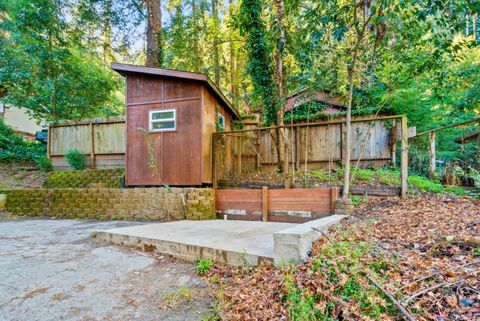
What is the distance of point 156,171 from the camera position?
6.33 meters

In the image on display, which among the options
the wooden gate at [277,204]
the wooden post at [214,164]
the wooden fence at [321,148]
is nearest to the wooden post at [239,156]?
the wooden fence at [321,148]

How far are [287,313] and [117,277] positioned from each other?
6.07 ft

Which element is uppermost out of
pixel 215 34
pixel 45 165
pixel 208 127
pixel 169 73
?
pixel 215 34

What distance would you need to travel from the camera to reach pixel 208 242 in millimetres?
3105

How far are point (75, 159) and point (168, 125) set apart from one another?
4.28m

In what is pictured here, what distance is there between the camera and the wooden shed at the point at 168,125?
19.8 feet

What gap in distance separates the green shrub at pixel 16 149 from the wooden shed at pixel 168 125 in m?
6.21

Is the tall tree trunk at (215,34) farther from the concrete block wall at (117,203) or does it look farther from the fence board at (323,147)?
the concrete block wall at (117,203)

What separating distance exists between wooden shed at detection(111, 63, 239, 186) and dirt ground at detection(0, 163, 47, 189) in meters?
4.12

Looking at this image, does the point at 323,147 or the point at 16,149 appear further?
the point at 16,149

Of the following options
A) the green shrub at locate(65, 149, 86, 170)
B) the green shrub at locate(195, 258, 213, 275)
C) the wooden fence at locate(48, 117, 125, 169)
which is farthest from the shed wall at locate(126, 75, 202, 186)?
the green shrub at locate(195, 258, 213, 275)

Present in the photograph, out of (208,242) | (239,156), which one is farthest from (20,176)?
(208,242)

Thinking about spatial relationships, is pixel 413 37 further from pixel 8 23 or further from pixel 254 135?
pixel 8 23

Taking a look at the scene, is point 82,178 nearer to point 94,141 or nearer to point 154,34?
point 94,141
